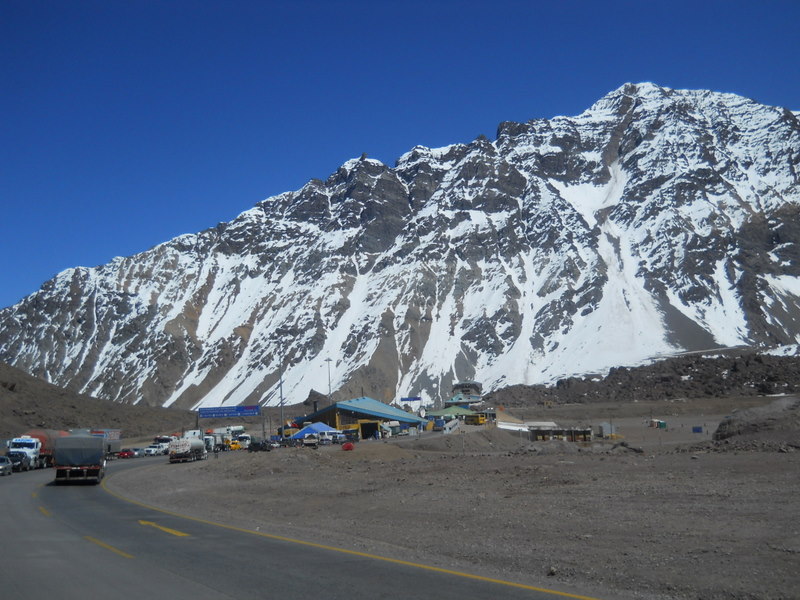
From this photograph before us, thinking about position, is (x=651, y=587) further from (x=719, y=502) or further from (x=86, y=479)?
(x=86, y=479)

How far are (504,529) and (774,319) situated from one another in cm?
16787

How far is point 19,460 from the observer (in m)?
52.2

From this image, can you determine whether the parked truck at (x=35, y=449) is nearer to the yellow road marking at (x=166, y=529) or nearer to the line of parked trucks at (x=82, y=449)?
the line of parked trucks at (x=82, y=449)

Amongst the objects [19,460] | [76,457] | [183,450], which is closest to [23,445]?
[19,460]

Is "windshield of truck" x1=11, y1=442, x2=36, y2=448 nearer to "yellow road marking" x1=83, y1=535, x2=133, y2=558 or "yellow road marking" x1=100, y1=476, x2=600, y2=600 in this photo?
"yellow road marking" x1=100, y1=476, x2=600, y2=600

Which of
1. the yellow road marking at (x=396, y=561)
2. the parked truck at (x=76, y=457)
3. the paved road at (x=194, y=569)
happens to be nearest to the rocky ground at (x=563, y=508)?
the yellow road marking at (x=396, y=561)

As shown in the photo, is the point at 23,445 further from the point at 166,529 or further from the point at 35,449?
the point at 166,529

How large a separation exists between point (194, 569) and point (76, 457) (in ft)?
91.6

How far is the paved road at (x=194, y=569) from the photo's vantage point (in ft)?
36.2

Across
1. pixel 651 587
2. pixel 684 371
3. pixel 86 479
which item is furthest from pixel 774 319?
pixel 651 587

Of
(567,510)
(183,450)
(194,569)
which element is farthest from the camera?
(183,450)

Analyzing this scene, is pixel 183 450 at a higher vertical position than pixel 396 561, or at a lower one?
higher

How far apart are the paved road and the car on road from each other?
35.4m

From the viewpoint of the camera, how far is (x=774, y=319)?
165 metres
